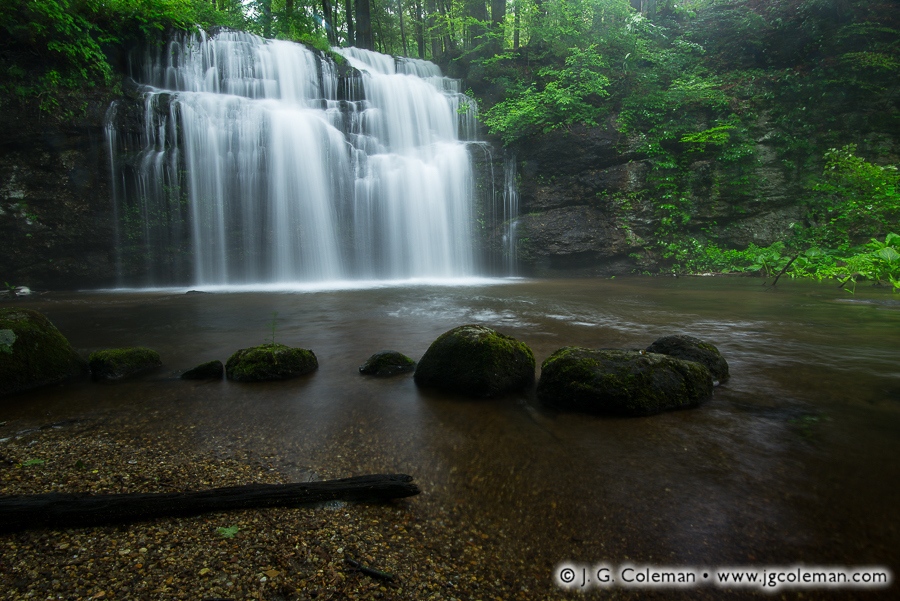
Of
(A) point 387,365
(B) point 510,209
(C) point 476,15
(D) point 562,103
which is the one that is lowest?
(A) point 387,365

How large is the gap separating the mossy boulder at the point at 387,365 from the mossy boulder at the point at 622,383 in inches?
68.7

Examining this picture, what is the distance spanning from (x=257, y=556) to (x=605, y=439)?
2.36 meters

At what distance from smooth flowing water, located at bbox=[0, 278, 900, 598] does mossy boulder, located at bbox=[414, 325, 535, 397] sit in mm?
172

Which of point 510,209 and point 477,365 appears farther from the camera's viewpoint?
point 510,209

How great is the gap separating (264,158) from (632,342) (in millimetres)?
14932

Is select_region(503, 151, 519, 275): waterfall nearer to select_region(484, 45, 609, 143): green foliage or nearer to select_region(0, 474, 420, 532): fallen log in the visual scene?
select_region(484, 45, 609, 143): green foliage

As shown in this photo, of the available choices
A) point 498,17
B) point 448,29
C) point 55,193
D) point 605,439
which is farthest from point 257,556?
point 448,29

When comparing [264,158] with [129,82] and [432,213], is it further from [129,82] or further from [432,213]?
[432,213]

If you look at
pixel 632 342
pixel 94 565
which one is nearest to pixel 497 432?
pixel 94 565

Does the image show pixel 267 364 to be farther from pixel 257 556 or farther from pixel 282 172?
pixel 282 172

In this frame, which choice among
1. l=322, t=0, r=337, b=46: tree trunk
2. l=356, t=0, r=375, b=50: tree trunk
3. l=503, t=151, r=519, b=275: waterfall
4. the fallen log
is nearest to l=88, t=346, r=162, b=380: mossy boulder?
the fallen log

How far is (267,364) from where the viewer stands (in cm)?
461

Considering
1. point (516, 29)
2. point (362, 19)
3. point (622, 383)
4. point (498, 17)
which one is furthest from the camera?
point (362, 19)

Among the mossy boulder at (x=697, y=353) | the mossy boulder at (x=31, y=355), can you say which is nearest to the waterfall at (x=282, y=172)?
the mossy boulder at (x=31, y=355)
